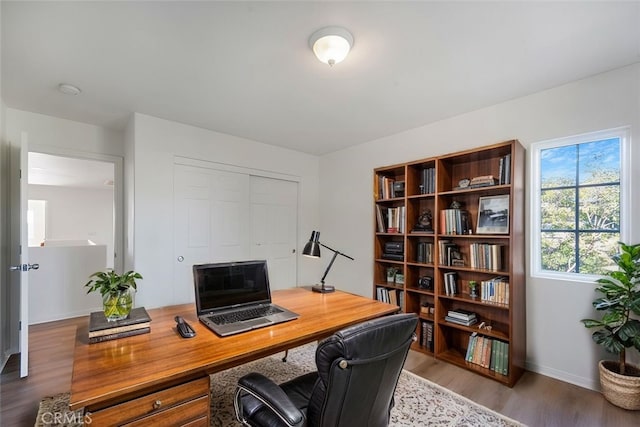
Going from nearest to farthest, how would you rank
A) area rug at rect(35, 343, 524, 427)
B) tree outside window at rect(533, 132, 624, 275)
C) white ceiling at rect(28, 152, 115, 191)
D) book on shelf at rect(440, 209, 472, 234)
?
area rug at rect(35, 343, 524, 427) < tree outside window at rect(533, 132, 624, 275) < book on shelf at rect(440, 209, 472, 234) < white ceiling at rect(28, 152, 115, 191)

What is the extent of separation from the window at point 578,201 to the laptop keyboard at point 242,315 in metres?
2.39

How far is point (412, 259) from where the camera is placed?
3248mm

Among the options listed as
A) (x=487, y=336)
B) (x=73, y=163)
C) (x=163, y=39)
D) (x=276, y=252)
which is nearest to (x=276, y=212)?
(x=276, y=252)

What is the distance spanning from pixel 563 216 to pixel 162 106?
153 inches

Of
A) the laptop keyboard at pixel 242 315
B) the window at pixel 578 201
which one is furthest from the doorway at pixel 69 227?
the window at pixel 578 201

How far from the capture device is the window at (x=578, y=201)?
2.25 metres

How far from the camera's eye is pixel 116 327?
142 centimetres

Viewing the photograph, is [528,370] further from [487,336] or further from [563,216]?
[563,216]

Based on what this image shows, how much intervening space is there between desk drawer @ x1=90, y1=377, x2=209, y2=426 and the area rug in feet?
2.80

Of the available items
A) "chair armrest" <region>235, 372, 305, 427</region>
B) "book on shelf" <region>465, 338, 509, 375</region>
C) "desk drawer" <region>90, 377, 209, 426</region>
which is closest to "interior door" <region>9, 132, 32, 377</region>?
"desk drawer" <region>90, 377, 209, 426</region>

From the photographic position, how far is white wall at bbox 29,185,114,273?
757 centimetres

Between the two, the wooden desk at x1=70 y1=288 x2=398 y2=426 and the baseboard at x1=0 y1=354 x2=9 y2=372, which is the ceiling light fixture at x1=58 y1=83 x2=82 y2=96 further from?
the baseboard at x1=0 y1=354 x2=9 y2=372

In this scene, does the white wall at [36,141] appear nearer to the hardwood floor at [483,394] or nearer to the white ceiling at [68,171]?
the hardwood floor at [483,394]

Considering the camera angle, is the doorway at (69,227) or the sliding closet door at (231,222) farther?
the doorway at (69,227)
